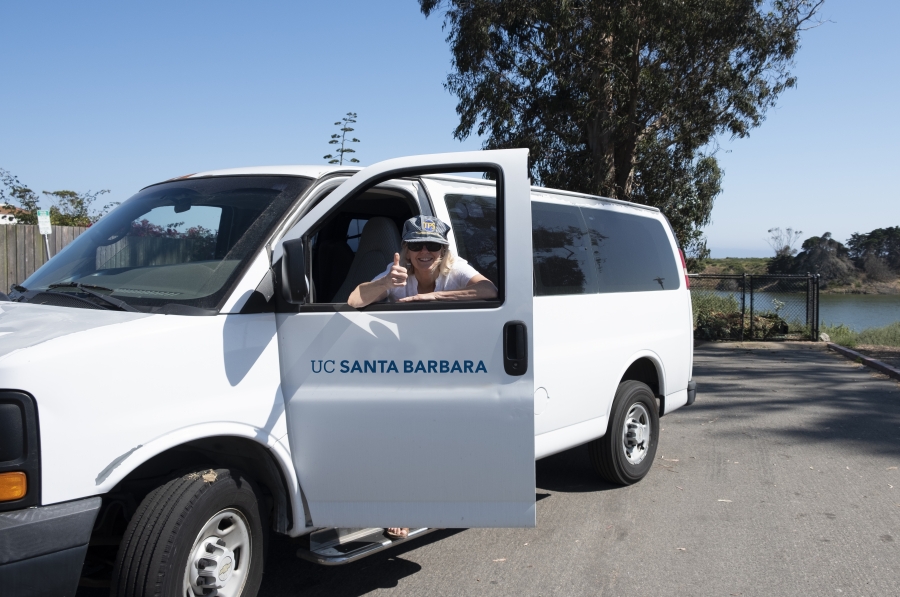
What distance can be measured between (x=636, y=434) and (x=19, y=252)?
9.52 m

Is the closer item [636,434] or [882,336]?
[636,434]

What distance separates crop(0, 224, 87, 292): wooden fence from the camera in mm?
10844

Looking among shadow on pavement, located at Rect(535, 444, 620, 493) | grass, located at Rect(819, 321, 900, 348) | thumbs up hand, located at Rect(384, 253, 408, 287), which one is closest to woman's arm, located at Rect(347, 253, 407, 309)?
thumbs up hand, located at Rect(384, 253, 408, 287)

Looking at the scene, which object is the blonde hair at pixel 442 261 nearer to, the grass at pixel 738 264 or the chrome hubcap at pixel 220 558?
the chrome hubcap at pixel 220 558

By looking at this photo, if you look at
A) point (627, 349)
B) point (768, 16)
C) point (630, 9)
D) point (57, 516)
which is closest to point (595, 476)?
point (627, 349)

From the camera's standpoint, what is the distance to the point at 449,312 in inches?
134

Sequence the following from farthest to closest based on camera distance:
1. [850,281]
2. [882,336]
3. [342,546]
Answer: [850,281]
[882,336]
[342,546]

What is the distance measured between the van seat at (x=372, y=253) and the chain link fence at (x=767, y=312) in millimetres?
15980

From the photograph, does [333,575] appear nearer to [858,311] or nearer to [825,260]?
[858,311]

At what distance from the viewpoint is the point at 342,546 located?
369cm

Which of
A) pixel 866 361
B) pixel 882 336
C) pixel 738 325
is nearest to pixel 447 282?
pixel 866 361

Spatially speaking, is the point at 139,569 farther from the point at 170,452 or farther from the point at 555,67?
the point at 555,67

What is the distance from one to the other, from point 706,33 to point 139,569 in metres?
17.5

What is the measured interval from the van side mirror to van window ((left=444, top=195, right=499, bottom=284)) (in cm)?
123
